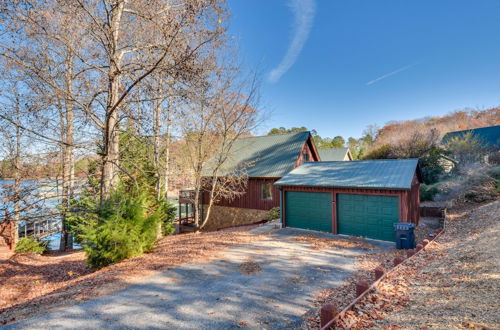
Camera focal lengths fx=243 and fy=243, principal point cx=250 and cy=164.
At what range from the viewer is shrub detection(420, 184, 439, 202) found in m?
19.3

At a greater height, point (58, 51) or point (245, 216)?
A: point (58, 51)

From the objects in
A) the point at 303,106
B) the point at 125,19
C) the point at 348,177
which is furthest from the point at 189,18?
the point at 303,106

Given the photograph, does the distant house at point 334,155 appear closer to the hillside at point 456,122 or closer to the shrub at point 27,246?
the hillside at point 456,122

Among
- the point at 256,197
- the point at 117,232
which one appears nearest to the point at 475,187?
the point at 256,197

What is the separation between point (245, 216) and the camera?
18.8 meters

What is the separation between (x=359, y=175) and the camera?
462 inches

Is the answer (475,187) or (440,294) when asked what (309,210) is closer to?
(440,294)

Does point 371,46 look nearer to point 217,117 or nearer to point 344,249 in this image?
point 217,117

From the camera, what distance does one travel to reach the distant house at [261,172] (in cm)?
1789

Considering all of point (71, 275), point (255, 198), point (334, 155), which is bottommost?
point (71, 275)

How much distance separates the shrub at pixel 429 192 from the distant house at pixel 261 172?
28.9 ft

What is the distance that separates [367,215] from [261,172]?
895cm

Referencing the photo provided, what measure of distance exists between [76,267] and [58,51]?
765 cm

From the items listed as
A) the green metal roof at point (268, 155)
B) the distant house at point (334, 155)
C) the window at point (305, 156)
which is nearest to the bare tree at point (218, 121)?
the green metal roof at point (268, 155)
